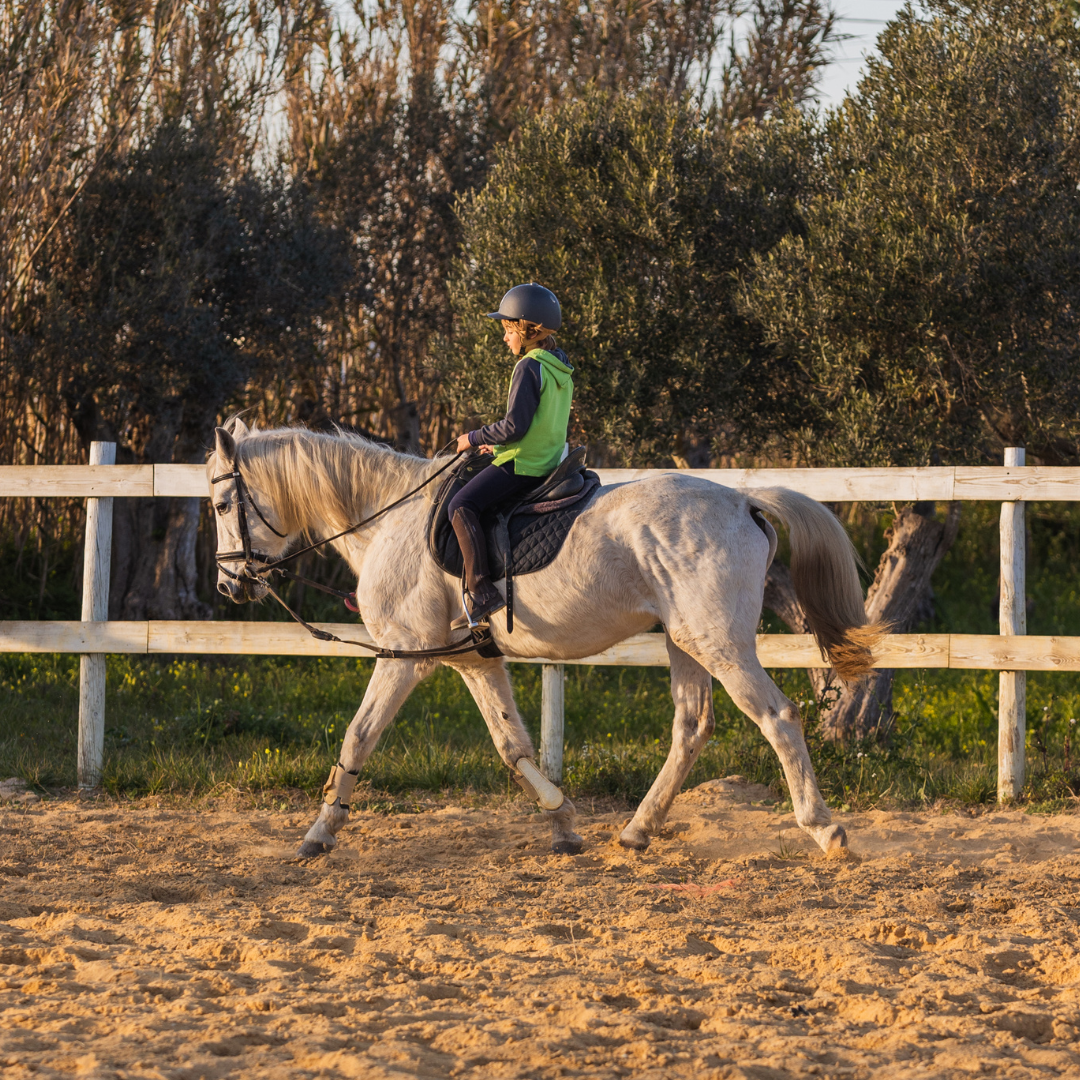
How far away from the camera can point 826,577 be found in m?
5.31

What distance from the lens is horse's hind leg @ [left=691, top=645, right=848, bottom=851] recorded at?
5.00 metres

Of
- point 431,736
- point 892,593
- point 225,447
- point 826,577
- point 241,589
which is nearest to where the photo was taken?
point 826,577

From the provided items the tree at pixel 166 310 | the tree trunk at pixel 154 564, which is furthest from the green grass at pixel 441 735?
the tree at pixel 166 310

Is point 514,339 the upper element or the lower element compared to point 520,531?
upper

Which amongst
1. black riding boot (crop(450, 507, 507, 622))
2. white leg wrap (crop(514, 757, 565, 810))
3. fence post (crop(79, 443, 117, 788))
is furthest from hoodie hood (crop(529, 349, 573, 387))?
fence post (crop(79, 443, 117, 788))

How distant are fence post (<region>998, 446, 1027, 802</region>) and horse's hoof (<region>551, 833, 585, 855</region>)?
251cm

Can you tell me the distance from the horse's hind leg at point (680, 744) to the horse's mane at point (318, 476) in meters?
1.53

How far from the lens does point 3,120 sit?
10.0m

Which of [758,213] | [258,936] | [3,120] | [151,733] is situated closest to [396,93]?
[3,120]

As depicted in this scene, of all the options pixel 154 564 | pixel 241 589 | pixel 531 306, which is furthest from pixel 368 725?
pixel 154 564

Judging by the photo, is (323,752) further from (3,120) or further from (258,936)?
(3,120)

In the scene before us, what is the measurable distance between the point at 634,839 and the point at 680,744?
0.49 meters

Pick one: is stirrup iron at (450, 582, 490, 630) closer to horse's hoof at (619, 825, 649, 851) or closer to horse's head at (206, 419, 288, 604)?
horse's head at (206, 419, 288, 604)

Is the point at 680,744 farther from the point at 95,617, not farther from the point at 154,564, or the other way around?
the point at 154,564
